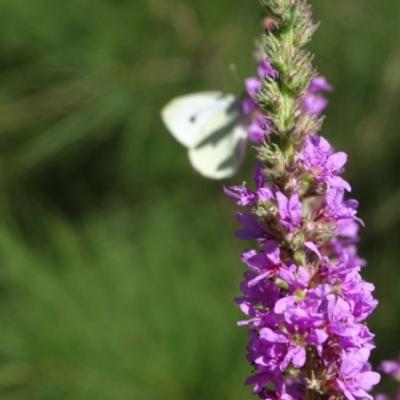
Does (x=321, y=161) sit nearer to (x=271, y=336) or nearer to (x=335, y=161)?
(x=335, y=161)

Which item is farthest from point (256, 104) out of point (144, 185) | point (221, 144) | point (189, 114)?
point (144, 185)

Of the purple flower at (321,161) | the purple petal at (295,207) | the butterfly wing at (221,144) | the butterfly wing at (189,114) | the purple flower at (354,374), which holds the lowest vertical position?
the purple flower at (354,374)

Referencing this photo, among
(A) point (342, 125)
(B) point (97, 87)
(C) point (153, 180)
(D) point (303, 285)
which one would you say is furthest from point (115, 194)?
(D) point (303, 285)

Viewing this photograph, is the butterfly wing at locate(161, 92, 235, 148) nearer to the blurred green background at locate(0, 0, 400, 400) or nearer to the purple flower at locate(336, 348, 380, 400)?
the blurred green background at locate(0, 0, 400, 400)

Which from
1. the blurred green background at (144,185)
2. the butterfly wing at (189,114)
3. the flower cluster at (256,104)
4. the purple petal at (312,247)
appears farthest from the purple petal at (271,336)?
the blurred green background at (144,185)

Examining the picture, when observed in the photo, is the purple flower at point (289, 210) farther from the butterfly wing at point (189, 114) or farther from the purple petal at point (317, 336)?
the butterfly wing at point (189, 114)

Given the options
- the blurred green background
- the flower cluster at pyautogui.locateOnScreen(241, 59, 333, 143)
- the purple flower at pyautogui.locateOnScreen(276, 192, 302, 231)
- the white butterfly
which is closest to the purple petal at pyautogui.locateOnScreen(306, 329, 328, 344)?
the purple flower at pyautogui.locateOnScreen(276, 192, 302, 231)
